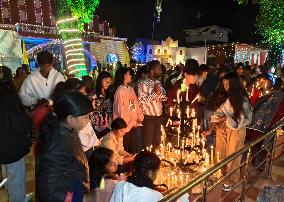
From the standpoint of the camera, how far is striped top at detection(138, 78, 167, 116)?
5.49 meters

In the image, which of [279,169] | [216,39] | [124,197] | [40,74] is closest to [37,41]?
[40,74]

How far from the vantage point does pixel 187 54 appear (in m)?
32.0

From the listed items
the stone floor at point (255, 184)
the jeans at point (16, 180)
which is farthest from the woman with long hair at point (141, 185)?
the jeans at point (16, 180)

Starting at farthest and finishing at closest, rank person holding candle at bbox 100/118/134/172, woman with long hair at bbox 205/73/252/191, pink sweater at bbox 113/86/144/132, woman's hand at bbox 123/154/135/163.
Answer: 1. pink sweater at bbox 113/86/144/132
2. woman's hand at bbox 123/154/135/163
3. person holding candle at bbox 100/118/134/172
4. woman with long hair at bbox 205/73/252/191

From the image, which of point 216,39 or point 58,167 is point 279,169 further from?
point 216,39

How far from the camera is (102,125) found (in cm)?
550

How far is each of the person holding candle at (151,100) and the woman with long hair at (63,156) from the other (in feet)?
11.1

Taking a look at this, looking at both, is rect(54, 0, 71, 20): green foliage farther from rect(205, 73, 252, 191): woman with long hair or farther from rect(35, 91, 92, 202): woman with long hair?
rect(35, 91, 92, 202): woman with long hair

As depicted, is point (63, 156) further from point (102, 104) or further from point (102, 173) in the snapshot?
point (102, 104)

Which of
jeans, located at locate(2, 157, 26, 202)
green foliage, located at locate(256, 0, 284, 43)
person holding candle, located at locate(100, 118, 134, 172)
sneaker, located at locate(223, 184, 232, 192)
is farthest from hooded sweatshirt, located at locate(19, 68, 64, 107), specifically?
green foliage, located at locate(256, 0, 284, 43)

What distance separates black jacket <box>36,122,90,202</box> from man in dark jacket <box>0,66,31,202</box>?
154 centimetres

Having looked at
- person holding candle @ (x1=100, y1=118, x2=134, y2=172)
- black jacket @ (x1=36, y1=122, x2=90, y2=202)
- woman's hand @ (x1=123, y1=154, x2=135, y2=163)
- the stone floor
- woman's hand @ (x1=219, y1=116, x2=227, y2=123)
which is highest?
black jacket @ (x1=36, y1=122, x2=90, y2=202)

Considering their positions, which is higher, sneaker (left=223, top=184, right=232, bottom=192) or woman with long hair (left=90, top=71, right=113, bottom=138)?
woman with long hair (left=90, top=71, right=113, bottom=138)

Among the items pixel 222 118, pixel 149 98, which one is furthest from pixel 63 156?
pixel 149 98
